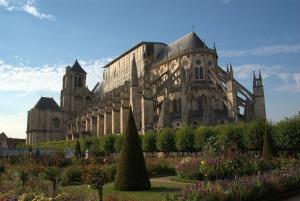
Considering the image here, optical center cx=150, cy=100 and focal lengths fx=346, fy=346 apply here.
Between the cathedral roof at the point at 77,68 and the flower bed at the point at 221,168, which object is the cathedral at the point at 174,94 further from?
the flower bed at the point at 221,168

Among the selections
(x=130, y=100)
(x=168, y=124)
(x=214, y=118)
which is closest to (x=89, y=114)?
(x=130, y=100)

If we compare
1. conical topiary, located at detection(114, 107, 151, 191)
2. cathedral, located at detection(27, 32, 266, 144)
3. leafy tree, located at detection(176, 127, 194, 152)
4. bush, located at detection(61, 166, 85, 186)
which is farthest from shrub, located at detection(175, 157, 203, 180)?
cathedral, located at detection(27, 32, 266, 144)

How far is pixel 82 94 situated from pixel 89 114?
2200cm

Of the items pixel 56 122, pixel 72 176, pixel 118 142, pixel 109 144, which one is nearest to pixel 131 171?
pixel 72 176

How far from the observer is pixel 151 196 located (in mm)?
10742

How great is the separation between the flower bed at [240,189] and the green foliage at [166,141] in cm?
2135

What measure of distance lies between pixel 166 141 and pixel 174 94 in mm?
10442

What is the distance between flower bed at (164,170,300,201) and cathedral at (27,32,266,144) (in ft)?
82.2

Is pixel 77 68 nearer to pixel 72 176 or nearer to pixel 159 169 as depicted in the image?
pixel 159 169

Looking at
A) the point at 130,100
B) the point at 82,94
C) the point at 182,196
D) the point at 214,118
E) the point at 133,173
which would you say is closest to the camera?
the point at 182,196

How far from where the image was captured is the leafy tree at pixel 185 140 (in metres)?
32.1

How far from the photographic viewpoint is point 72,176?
17297 millimetres

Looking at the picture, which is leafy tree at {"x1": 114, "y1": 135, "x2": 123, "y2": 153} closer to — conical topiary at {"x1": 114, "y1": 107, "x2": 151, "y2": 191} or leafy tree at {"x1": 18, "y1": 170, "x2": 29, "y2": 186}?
leafy tree at {"x1": 18, "y1": 170, "x2": 29, "y2": 186}

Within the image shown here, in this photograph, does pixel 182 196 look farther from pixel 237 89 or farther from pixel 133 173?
pixel 237 89
